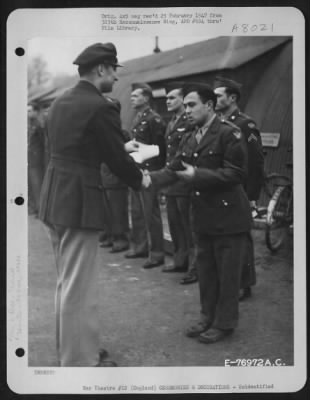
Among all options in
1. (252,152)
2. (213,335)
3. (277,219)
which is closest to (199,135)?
(252,152)

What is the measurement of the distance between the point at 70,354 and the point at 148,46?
42.5 inches

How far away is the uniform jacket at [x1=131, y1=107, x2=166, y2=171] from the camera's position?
146 centimetres

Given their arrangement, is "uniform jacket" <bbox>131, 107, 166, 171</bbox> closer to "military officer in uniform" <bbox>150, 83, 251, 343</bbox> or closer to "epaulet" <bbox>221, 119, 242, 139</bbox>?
"military officer in uniform" <bbox>150, 83, 251, 343</bbox>

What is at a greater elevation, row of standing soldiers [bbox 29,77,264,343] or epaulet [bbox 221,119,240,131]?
epaulet [bbox 221,119,240,131]

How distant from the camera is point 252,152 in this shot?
143 centimetres

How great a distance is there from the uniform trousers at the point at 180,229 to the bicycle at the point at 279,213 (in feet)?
0.87

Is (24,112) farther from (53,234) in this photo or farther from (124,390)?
(124,390)

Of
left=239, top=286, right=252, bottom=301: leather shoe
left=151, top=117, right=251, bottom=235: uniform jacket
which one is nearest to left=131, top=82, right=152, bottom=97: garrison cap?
left=151, top=117, right=251, bottom=235: uniform jacket

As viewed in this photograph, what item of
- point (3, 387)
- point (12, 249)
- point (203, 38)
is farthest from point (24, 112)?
point (3, 387)

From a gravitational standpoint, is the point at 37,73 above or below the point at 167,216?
above

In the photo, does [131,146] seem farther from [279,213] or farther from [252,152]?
[279,213]

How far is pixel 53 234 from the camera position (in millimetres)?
1402

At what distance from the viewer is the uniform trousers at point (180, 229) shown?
145 centimetres

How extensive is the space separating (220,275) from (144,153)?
0.48m
